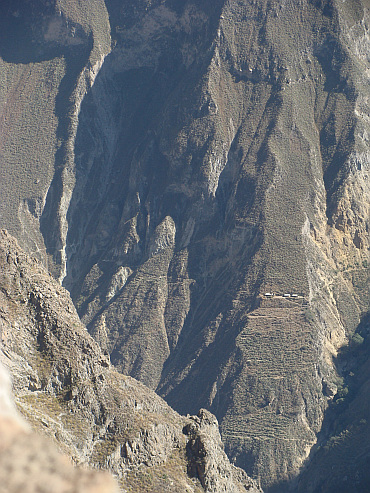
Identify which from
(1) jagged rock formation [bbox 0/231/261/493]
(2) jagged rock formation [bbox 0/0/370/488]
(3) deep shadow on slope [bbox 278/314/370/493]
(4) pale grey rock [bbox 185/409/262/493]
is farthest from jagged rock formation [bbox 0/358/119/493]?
(2) jagged rock formation [bbox 0/0/370/488]

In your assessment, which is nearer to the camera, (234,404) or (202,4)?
(234,404)

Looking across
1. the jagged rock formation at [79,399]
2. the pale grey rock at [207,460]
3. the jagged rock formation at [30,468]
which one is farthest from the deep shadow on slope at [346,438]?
the jagged rock formation at [30,468]

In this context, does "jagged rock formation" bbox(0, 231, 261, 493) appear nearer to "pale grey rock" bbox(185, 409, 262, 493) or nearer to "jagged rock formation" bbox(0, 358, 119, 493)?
"pale grey rock" bbox(185, 409, 262, 493)

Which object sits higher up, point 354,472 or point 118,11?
point 118,11

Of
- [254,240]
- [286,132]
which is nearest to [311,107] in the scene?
[286,132]

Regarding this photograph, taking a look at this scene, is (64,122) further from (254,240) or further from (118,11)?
(254,240)

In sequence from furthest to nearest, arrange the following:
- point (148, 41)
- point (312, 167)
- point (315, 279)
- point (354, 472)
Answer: point (148, 41), point (312, 167), point (315, 279), point (354, 472)

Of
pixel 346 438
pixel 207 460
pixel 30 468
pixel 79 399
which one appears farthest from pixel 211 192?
pixel 30 468

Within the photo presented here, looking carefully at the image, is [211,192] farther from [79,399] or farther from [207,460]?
[79,399]
